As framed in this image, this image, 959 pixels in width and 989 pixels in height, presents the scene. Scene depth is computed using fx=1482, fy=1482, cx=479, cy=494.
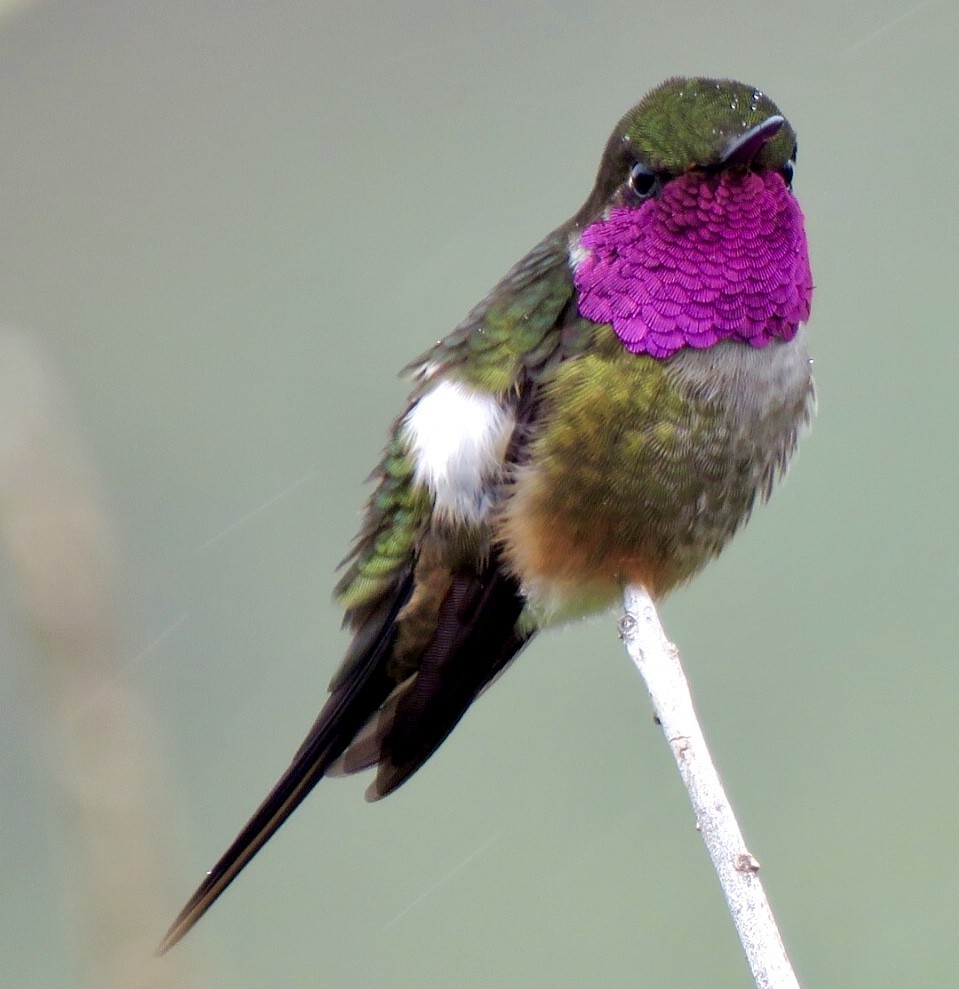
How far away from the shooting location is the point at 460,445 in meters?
2.46

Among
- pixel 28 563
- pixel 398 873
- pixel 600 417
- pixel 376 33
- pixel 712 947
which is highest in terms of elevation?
pixel 376 33

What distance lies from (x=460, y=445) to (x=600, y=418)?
242 millimetres

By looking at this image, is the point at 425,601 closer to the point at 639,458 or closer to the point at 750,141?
the point at 639,458

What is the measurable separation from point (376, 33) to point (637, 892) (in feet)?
11.8

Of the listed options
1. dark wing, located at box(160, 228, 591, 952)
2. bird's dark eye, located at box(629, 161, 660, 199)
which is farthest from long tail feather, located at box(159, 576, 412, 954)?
bird's dark eye, located at box(629, 161, 660, 199)

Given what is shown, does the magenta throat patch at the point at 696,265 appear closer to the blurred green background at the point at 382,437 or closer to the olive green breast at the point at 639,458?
the olive green breast at the point at 639,458

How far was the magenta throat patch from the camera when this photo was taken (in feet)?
7.88

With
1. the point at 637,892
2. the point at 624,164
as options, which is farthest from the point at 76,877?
the point at 637,892

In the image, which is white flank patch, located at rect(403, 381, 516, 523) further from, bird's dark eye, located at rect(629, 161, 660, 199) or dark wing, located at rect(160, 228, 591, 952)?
bird's dark eye, located at rect(629, 161, 660, 199)

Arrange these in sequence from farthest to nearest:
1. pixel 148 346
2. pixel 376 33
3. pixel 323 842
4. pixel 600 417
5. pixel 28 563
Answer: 1. pixel 376 33
2. pixel 148 346
3. pixel 323 842
4. pixel 600 417
5. pixel 28 563

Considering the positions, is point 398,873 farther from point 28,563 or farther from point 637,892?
point 28,563

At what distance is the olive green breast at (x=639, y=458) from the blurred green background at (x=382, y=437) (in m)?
1.20

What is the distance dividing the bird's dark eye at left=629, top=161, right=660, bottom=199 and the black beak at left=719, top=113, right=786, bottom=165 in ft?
0.46

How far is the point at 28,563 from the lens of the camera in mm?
1594
